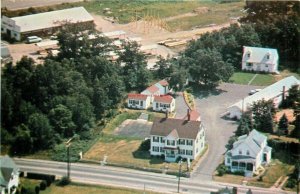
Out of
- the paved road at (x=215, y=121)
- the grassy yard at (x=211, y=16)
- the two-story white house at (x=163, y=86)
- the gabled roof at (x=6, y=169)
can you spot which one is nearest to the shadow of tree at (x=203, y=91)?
the paved road at (x=215, y=121)

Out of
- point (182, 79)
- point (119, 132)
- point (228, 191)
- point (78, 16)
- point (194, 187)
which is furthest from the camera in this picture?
point (78, 16)

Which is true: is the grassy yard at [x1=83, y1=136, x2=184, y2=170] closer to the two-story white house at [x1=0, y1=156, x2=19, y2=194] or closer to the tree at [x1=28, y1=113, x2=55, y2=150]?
Answer: the tree at [x1=28, y1=113, x2=55, y2=150]

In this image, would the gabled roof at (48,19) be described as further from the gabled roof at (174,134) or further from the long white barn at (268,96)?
the gabled roof at (174,134)

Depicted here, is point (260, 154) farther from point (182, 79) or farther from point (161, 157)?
point (182, 79)

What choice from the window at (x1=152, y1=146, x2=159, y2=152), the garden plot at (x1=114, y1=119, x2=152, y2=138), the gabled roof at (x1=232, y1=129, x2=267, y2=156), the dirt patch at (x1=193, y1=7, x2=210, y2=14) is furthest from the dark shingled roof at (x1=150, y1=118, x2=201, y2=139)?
the dirt patch at (x1=193, y1=7, x2=210, y2=14)

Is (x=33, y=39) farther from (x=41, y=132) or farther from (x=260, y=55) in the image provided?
(x=41, y=132)

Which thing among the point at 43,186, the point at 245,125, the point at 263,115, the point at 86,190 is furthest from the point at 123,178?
the point at 263,115

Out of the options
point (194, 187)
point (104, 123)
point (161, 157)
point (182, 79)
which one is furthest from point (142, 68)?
point (194, 187)
